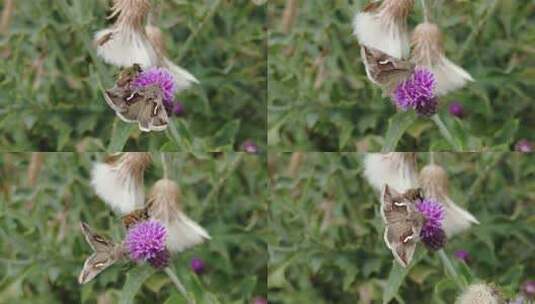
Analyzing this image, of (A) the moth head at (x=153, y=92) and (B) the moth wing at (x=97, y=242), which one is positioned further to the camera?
(B) the moth wing at (x=97, y=242)

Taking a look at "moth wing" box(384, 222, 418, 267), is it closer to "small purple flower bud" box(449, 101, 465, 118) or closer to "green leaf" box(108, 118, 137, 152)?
"small purple flower bud" box(449, 101, 465, 118)

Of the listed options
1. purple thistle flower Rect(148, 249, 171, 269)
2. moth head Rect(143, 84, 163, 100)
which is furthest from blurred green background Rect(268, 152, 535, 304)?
moth head Rect(143, 84, 163, 100)

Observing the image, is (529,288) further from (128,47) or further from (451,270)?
(128,47)

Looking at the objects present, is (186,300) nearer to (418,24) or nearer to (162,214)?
(162,214)

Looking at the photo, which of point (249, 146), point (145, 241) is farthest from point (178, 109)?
point (145, 241)

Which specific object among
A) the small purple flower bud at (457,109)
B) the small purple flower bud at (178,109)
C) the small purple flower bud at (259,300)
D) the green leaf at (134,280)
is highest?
the small purple flower bud at (457,109)

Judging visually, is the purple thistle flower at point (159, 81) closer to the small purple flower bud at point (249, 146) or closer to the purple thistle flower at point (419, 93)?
the small purple flower bud at point (249, 146)

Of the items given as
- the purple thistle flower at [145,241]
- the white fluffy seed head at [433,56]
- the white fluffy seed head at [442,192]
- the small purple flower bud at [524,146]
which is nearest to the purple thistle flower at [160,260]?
the purple thistle flower at [145,241]
